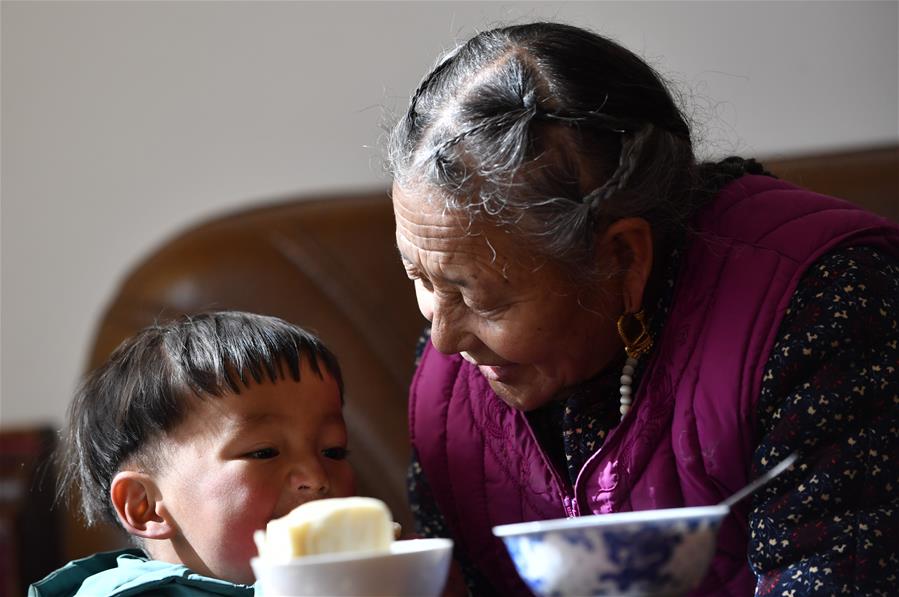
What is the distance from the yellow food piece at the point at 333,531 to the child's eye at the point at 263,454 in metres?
0.54

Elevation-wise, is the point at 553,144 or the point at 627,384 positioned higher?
the point at 553,144

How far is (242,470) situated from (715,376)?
605 mm

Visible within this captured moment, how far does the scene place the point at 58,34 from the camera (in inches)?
102

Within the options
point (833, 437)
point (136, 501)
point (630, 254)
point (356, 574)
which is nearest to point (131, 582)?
point (136, 501)

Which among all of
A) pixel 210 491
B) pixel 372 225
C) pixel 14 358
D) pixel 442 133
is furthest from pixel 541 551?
pixel 14 358

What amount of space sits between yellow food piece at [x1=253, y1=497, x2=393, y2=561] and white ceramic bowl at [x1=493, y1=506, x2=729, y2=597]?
0.44 ft

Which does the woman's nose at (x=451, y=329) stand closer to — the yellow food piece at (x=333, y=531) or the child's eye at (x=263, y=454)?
the child's eye at (x=263, y=454)

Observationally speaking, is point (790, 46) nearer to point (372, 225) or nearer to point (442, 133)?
point (372, 225)

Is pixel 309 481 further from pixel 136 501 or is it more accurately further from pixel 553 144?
pixel 553 144

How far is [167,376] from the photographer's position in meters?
1.52

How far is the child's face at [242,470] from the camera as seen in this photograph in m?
1.42

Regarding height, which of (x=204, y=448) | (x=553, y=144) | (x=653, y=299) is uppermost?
(x=553, y=144)

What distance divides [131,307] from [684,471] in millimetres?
1233

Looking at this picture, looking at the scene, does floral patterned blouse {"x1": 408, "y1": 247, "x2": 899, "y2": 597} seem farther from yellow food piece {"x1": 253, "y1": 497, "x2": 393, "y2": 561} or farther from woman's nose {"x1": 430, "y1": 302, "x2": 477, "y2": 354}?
yellow food piece {"x1": 253, "y1": 497, "x2": 393, "y2": 561}
